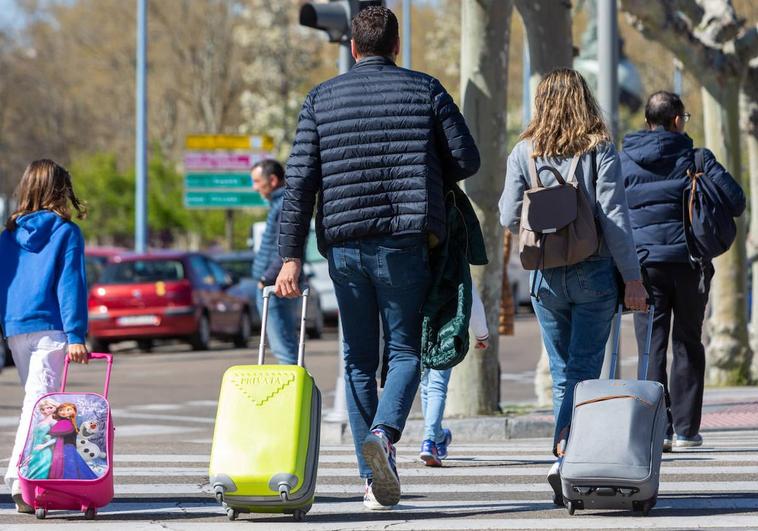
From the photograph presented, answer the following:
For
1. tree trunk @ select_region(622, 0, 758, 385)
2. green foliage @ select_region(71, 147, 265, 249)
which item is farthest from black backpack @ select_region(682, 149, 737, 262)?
green foliage @ select_region(71, 147, 265, 249)

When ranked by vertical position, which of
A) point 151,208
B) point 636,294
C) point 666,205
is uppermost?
point 151,208

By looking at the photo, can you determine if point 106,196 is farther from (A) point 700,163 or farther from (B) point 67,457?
(B) point 67,457

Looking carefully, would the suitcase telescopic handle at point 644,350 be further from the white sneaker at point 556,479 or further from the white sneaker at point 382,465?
the white sneaker at point 382,465

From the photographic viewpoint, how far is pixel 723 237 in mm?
8758

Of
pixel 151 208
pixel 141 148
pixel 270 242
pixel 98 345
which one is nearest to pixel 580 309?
pixel 270 242

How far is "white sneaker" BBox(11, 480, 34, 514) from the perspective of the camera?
272 inches

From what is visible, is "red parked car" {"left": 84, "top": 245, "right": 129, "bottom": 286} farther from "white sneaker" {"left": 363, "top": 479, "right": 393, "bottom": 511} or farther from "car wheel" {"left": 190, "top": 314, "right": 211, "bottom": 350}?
"white sneaker" {"left": 363, "top": 479, "right": 393, "bottom": 511}

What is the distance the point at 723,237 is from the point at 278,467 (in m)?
3.51

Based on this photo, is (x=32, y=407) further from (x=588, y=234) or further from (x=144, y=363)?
(x=144, y=363)

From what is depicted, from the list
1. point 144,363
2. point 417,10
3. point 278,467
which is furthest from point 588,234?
point 417,10

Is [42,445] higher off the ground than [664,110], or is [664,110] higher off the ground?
[664,110]

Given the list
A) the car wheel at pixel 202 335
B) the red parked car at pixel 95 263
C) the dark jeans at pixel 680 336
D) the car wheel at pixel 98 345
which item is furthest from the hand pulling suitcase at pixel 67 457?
the red parked car at pixel 95 263

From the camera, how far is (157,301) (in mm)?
24562

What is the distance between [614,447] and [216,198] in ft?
112
